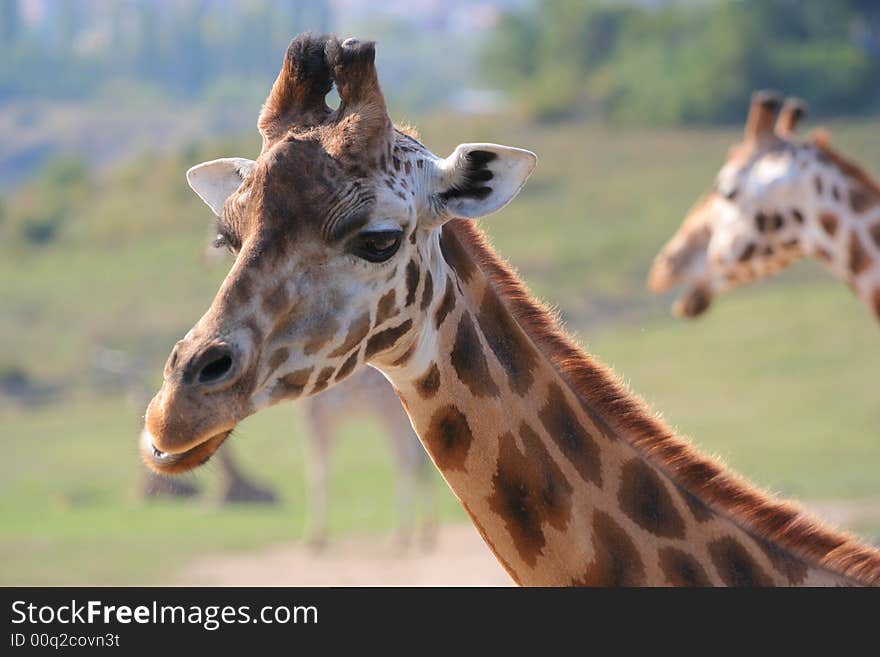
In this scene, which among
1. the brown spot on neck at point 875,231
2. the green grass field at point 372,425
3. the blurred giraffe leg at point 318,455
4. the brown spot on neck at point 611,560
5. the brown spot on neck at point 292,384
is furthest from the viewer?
the green grass field at point 372,425

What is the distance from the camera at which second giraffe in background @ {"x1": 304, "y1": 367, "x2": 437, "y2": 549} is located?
66.2 ft

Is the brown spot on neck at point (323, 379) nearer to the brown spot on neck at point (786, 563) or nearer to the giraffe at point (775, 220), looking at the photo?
the brown spot on neck at point (786, 563)

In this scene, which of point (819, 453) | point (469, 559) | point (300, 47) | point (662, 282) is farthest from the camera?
point (819, 453)

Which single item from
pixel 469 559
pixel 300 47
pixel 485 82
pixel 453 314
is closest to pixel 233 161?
pixel 300 47

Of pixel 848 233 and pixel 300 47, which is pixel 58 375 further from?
pixel 300 47

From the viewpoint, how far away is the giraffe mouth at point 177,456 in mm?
4543

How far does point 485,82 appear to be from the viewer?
253 ft

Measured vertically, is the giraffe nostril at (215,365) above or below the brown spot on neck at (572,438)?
above

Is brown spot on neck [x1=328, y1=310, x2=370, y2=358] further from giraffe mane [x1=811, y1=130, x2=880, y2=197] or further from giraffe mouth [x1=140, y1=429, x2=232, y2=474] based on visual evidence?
giraffe mane [x1=811, y1=130, x2=880, y2=197]

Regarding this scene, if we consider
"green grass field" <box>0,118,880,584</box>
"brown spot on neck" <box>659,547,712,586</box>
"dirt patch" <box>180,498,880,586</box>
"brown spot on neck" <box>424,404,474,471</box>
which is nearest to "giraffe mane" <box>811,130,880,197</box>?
"green grass field" <box>0,118,880,584</box>

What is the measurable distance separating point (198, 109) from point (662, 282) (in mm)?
66116

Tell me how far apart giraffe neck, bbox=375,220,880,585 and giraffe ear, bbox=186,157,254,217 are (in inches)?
29.4

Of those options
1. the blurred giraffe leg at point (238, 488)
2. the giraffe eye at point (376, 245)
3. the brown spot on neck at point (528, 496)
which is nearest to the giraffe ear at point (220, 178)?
the giraffe eye at point (376, 245)

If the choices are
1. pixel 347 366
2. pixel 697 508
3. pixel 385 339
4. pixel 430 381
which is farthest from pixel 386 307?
pixel 697 508
